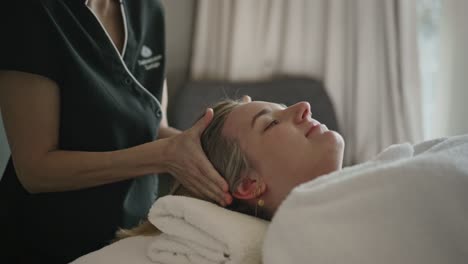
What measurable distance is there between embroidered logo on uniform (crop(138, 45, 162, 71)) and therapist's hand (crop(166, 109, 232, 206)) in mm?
378

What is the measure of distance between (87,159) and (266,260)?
0.55 m

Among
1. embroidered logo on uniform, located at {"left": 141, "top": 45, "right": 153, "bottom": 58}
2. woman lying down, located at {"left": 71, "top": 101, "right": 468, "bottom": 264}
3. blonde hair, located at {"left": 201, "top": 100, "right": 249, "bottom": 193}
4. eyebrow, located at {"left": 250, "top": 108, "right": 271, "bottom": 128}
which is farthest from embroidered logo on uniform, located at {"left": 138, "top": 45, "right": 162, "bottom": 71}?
woman lying down, located at {"left": 71, "top": 101, "right": 468, "bottom": 264}

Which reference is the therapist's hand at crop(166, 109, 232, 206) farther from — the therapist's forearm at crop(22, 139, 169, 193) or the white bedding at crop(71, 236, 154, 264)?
the white bedding at crop(71, 236, 154, 264)

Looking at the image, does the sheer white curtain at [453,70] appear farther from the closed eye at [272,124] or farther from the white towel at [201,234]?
the white towel at [201,234]

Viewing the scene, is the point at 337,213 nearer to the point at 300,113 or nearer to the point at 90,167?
the point at 300,113

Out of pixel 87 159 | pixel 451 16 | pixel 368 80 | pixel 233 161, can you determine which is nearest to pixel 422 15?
pixel 451 16

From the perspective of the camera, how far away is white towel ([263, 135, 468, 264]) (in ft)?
2.39

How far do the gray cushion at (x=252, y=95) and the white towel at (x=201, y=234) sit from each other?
58.7 inches

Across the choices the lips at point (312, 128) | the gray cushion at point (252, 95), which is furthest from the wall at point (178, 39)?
the lips at point (312, 128)

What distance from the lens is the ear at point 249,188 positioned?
1065 mm

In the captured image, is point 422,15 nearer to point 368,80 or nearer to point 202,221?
point 368,80

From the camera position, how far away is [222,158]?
1.14 metres

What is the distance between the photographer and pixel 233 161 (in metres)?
1.12

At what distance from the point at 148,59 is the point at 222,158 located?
0.44 meters
